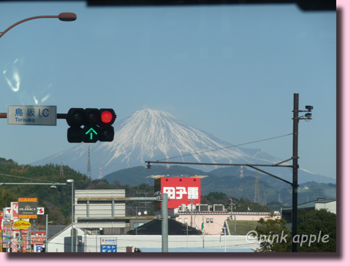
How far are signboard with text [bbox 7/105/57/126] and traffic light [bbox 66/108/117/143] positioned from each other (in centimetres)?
143

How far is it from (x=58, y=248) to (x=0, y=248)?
40.9 feet

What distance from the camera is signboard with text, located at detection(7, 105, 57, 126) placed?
1539 centimetres

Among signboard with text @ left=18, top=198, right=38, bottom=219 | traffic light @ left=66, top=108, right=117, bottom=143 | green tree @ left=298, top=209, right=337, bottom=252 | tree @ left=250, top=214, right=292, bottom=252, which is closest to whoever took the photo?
traffic light @ left=66, top=108, right=117, bottom=143

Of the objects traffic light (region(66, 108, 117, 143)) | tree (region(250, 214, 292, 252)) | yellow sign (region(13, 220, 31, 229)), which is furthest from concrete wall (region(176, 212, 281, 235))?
traffic light (region(66, 108, 117, 143))

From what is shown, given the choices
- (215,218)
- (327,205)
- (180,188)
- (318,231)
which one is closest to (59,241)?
(215,218)

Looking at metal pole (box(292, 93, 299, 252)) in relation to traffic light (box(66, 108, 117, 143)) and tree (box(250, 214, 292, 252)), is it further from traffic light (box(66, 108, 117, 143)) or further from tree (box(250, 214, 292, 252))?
traffic light (box(66, 108, 117, 143))

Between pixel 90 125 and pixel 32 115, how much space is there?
246cm

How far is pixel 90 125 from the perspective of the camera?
14.2 m

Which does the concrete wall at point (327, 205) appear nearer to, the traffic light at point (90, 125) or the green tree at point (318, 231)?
the green tree at point (318, 231)

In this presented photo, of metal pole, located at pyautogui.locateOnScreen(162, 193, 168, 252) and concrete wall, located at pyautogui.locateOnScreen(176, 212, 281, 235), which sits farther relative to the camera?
concrete wall, located at pyautogui.locateOnScreen(176, 212, 281, 235)

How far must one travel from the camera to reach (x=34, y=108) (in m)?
15.4

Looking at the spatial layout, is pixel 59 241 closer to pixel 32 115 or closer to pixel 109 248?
pixel 109 248

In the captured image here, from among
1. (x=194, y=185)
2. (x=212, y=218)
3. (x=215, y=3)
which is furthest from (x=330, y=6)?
(x=194, y=185)

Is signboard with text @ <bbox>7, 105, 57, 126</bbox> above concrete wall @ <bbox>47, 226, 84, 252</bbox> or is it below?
above
